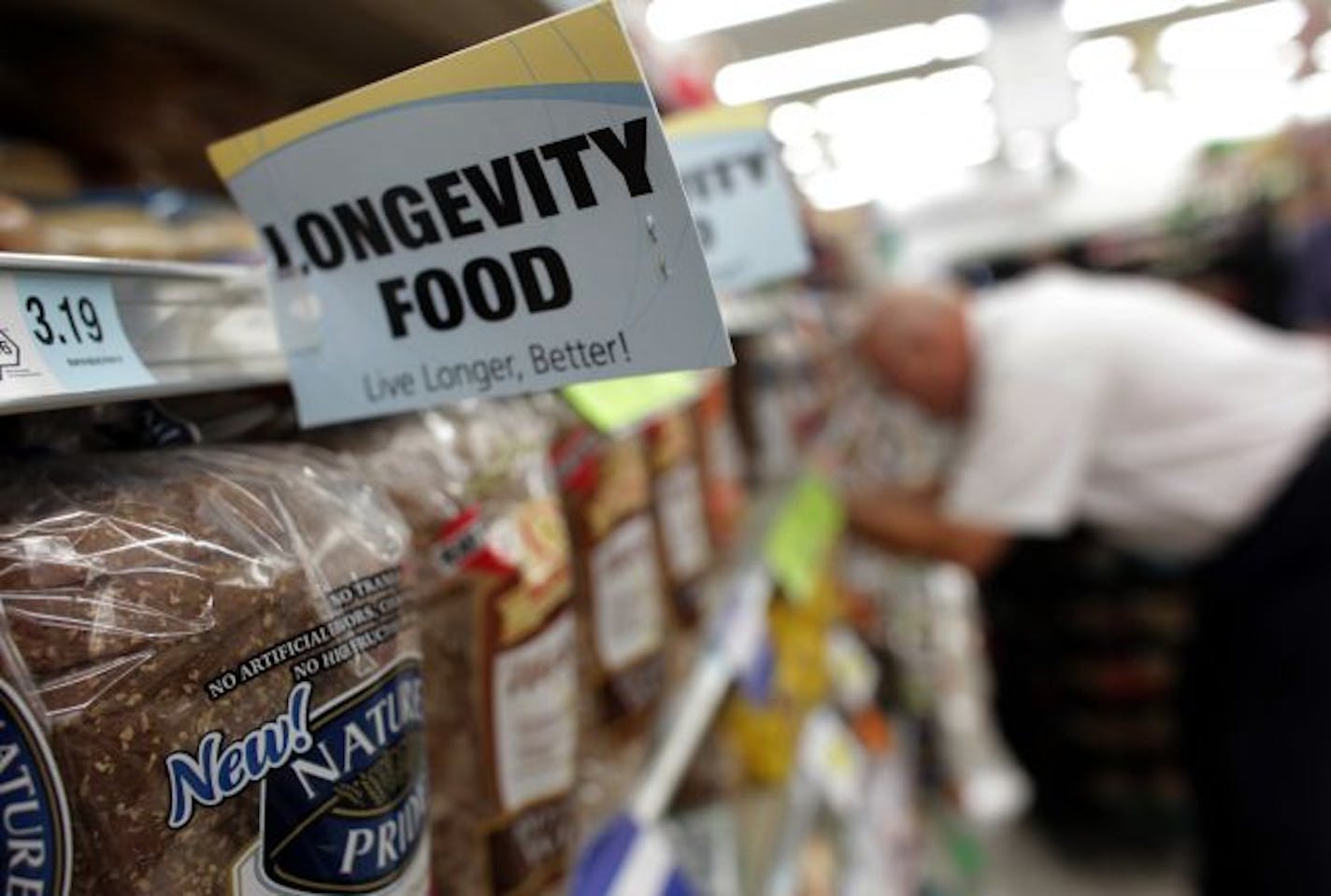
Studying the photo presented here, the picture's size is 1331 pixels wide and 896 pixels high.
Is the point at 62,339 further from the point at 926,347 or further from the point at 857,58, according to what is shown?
the point at 857,58

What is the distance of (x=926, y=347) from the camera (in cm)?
228

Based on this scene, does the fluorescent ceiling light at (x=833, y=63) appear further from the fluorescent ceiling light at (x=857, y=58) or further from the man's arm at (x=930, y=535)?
the man's arm at (x=930, y=535)

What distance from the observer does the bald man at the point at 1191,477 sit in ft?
6.58

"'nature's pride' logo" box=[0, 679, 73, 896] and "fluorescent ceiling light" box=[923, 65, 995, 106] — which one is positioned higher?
"fluorescent ceiling light" box=[923, 65, 995, 106]

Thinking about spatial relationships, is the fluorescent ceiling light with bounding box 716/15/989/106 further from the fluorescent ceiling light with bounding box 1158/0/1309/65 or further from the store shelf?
the store shelf

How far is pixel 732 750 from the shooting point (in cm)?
140

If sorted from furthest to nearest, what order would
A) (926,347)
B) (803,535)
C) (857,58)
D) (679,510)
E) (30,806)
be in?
(857,58) < (926,347) < (803,535) < (679,510) < (30,806)

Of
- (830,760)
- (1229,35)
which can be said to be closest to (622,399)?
(830,760)

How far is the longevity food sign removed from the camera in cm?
39

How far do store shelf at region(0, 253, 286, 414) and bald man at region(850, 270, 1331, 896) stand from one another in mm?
1870

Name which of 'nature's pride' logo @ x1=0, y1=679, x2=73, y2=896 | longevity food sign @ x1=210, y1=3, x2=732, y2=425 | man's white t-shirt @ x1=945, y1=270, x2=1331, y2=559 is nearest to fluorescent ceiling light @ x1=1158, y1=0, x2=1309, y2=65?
man's white t-shirt @ x1=945, y1=270, x2=1331, y2=559

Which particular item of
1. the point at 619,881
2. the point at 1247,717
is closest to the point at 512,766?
the point at 619,881

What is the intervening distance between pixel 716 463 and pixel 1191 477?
1468mm

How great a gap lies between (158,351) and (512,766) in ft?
1.08
